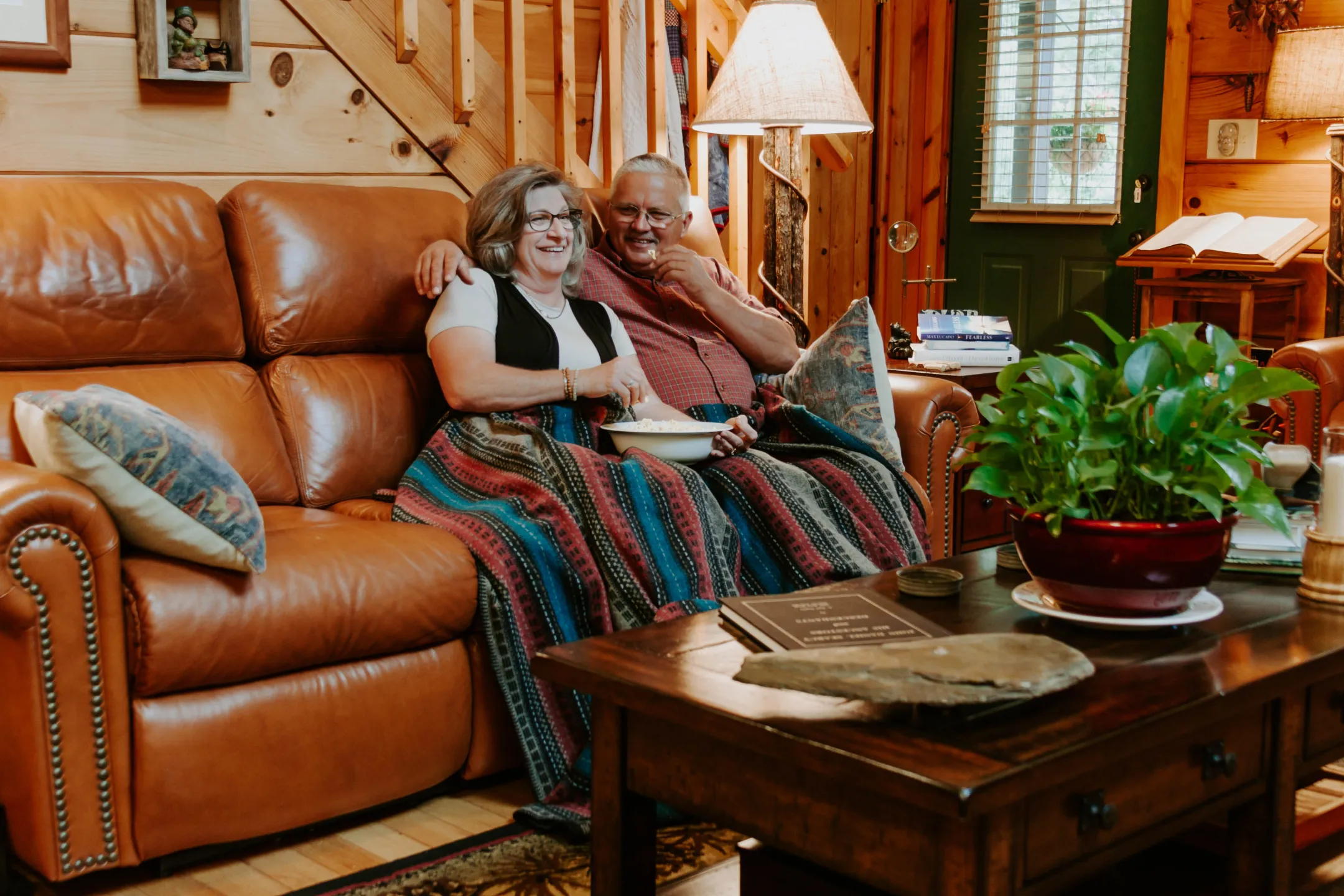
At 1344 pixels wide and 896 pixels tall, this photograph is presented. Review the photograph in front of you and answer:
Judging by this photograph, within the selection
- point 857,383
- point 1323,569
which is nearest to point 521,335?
point 857,383

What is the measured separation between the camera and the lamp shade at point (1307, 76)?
12.3 feet

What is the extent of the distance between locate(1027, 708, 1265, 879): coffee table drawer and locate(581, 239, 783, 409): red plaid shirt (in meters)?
1.61

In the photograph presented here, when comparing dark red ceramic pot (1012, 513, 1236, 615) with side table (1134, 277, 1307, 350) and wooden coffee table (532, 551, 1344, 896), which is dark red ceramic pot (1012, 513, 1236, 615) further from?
side table (1134, 277, 1307, 350)

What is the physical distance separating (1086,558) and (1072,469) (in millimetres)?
107

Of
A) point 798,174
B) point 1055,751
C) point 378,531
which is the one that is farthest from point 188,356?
point 1055,751

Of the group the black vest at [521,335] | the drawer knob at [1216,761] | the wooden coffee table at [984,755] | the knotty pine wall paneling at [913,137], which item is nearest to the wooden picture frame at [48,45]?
the black vest at [521,335]

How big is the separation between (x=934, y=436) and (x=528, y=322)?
0.89 meters

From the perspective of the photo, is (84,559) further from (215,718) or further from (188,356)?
(188,356)

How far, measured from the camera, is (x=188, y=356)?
2553 millimetres

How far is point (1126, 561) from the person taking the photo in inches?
58.7

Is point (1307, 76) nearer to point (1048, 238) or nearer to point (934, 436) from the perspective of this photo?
point (1048, 238)

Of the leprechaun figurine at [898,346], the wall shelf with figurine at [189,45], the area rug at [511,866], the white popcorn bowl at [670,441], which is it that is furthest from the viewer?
the leprechaun figurine at [898,346]

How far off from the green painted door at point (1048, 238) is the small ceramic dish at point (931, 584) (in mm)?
3011

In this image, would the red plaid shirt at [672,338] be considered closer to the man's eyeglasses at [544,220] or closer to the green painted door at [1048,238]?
the man's eyeglasses at [544,220]
